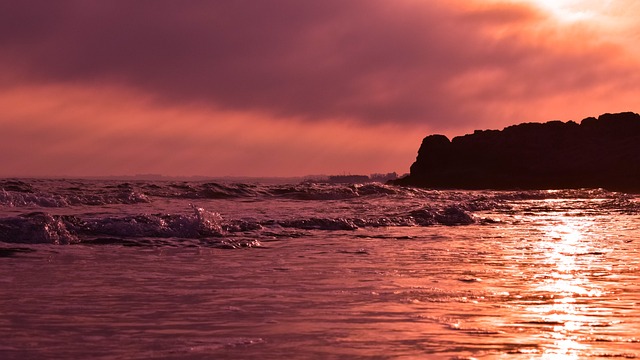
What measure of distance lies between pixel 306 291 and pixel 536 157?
73577 mm

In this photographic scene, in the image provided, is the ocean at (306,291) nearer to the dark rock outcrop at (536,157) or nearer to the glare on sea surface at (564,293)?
the glare on sea surface at (564,293)

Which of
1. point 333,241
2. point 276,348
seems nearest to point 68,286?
point 276,348

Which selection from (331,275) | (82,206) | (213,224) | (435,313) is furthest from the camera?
(82,206)

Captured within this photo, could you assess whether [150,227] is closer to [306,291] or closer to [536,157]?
[306,291]

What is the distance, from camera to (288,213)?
79.4 ft

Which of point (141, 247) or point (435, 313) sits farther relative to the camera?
point (141, 247)

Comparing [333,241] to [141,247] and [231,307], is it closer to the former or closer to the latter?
[141,247]

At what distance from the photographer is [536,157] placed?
79.4 m

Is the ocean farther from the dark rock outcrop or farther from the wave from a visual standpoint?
the dark rock outcrop

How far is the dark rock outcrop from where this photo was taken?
70188 mm

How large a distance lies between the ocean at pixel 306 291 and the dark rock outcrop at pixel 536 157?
173 ft

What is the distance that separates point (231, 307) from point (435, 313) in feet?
6.35

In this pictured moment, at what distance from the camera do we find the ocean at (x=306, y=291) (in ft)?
20.4

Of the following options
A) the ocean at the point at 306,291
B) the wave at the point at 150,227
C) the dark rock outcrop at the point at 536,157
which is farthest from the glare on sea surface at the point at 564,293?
the dark rock outcrop at the point at 536,157
